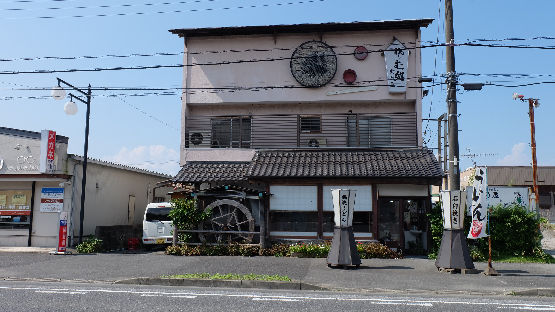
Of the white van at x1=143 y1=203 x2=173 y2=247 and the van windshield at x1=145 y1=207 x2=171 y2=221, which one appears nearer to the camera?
the white van at x1=143 y1=203 x2=173 y2=247

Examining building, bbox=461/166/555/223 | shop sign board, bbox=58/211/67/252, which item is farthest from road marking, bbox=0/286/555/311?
building, bbox=461/166/555/223

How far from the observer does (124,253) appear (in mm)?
17422

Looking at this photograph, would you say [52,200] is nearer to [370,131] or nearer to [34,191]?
[34,191]

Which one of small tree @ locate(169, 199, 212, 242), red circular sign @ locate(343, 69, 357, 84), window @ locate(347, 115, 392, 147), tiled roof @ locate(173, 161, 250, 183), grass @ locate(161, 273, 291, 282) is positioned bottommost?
grass @ locate(161, 273, 291, 282)

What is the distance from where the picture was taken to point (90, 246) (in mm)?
17391

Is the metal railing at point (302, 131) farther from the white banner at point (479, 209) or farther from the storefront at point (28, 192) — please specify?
the white banner at point (479, 209)

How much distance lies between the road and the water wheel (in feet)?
22.4

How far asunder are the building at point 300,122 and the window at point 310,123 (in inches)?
1.8

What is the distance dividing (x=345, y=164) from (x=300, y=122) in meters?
4.13

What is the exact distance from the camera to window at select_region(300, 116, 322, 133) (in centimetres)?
2131

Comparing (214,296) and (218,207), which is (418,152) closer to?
(218,207)

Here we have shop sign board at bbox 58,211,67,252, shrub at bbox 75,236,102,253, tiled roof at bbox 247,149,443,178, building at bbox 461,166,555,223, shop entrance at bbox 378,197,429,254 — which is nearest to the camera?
shop sign board at bbox 58,211,67,252

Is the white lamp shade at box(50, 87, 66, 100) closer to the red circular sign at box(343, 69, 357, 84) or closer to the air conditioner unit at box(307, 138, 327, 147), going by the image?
the air conditioner unit at box(307, 138, 327, 147)

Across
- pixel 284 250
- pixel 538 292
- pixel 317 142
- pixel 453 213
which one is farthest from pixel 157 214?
pixel 538 292
